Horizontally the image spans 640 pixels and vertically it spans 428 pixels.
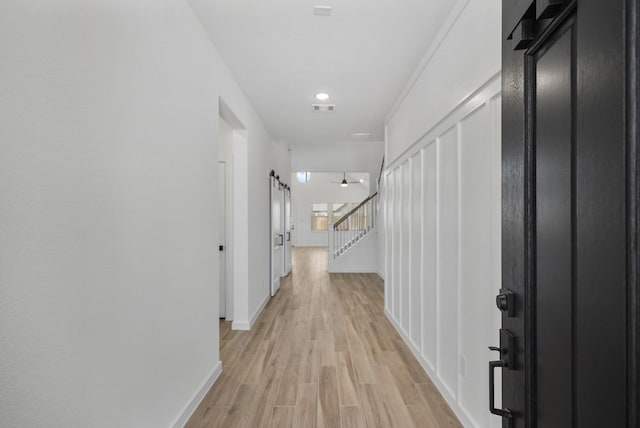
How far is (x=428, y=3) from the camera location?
210 centimetres

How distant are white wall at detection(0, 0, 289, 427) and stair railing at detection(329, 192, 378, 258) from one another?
19.3ft

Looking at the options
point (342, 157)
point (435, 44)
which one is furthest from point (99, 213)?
point (342, 157)

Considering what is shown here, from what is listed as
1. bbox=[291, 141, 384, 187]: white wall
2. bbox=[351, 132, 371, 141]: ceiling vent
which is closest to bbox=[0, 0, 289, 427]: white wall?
bbox=[351, 132, 371, 141]: ceiling vent

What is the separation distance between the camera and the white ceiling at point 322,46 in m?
2.15

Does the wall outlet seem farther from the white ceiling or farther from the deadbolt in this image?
the white ceiling

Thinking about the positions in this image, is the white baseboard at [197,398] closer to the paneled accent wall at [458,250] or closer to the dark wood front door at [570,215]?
the paneled accent wall at [458,250]

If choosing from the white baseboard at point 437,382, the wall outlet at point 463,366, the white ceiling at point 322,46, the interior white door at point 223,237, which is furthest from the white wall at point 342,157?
the wall outlet at point 463,366

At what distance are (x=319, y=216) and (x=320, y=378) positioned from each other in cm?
1264

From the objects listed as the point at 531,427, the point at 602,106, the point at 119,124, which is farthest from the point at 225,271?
the point at 602,106

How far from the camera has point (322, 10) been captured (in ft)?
7.04

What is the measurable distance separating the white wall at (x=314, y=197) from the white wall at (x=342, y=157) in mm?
4909

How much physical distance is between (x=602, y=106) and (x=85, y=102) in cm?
147

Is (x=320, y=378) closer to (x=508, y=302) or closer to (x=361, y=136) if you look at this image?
(x=508, y=302)

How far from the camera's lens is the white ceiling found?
7.06ft
